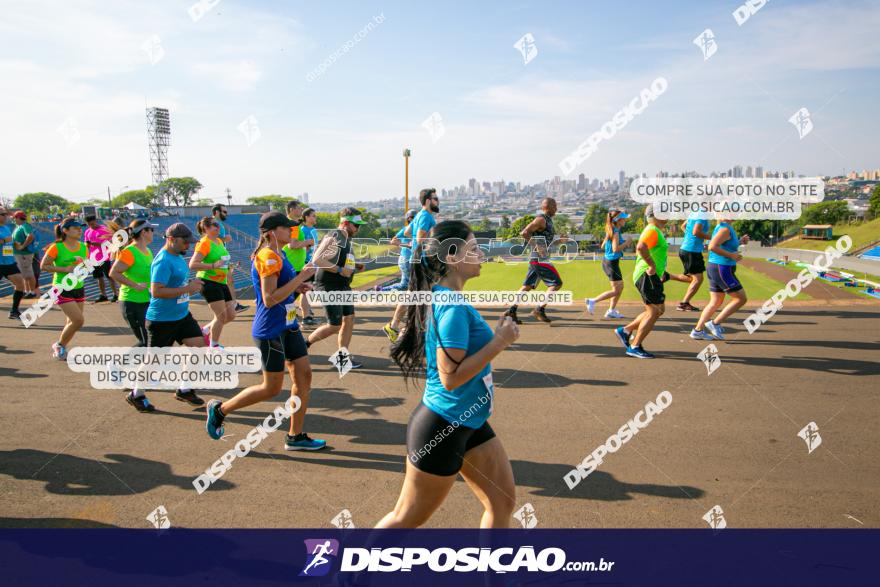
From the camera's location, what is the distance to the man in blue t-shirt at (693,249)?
28.5ft

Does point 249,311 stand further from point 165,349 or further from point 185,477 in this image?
point 185,477

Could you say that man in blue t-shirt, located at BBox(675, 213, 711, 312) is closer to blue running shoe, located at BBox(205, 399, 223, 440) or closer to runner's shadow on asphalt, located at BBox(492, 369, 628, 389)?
runner's shadow on asphalt, located at BBox(492, 369, 628, 389)

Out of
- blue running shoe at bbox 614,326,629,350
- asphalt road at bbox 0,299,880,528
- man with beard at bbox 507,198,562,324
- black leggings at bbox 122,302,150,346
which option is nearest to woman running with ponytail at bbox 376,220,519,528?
asphalt road at bbox 0,299,880,528

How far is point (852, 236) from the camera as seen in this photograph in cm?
5147

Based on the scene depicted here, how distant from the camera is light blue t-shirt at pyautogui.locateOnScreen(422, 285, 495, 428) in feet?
7.89

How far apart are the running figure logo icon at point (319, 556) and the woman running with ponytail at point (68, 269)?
608cm

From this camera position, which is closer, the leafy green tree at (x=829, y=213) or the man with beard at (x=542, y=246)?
the man with beard at (x=542, y=246)

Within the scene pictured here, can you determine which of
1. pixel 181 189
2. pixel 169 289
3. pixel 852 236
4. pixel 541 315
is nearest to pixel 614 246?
pixel 541 315

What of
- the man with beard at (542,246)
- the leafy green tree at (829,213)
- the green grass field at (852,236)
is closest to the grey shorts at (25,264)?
the man with beard at (542,246)

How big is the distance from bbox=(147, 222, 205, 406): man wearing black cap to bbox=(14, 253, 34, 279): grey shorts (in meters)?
8.55

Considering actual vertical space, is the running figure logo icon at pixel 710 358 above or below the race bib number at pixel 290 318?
below

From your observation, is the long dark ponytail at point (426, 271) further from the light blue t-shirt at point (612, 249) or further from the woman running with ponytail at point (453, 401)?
the light blue t-shirt at point (612, 249)

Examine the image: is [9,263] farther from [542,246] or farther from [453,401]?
[453,401]

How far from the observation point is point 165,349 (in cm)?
560
